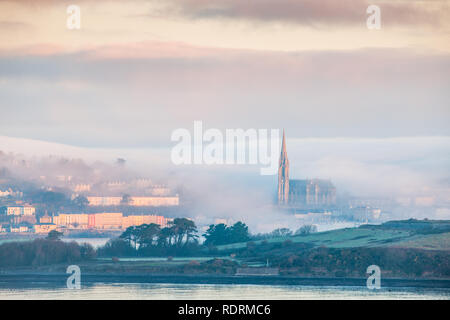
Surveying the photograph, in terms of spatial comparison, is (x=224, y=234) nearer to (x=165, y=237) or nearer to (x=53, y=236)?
(x=165, y=237)

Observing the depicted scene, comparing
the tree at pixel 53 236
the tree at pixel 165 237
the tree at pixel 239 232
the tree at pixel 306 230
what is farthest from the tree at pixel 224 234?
the tree at pixel 53 236

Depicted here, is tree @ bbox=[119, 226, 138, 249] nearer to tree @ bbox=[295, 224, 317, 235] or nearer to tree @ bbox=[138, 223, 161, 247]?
tree @ bbox=[138, 223, 161, 247]

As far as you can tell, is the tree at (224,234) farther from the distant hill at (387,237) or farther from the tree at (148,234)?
the tree at (148,234)

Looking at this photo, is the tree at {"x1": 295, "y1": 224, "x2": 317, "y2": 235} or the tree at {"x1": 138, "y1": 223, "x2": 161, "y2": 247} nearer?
the tree at {"x1": 138, "y1": 223, "x2": 161, "y2": 247}

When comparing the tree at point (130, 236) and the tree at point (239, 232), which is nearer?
the tree at point (130, 236)

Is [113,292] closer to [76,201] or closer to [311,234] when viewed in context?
[311,234]

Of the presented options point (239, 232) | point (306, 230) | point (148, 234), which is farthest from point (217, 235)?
point (306, 230)

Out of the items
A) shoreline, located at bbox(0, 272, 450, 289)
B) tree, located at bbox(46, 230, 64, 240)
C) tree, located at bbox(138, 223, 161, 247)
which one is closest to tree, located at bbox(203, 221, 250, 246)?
tree, located at bbox(138, 223, 161, 247)
